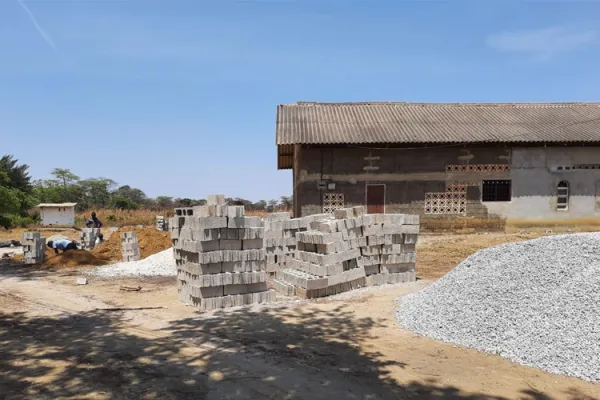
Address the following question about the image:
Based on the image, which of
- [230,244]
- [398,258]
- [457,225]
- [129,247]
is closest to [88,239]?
[129,247]

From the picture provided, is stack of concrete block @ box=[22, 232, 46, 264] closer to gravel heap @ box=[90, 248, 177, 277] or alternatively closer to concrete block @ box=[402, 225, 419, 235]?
gravel heap @ box=[90, 248, 177, 277]

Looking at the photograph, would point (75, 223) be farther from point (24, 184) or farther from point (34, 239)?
point (34, 239)

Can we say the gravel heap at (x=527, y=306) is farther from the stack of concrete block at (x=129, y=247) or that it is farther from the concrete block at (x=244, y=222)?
the stack of concrete block at (x=129, y=247)

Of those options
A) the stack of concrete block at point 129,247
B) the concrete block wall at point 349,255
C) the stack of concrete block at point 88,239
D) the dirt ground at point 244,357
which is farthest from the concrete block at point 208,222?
the stack of concrete block at point 88,239

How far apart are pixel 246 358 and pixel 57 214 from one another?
35.7 m

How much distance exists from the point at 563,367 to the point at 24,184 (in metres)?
53.7

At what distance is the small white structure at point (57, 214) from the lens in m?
34.9

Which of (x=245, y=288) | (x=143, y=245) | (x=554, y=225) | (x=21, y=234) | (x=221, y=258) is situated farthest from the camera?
(x=21, y=234)

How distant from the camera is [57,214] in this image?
35.2 meters

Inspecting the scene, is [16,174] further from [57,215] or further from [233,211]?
[233,211]

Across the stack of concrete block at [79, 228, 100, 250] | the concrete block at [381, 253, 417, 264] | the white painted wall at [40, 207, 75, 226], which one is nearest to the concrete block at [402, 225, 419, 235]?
the concrete block at [381, 253, 417, 264]

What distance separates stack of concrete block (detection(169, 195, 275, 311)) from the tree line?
1998 cm

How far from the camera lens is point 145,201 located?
69.4m

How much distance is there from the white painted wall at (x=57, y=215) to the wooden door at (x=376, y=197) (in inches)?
1066
